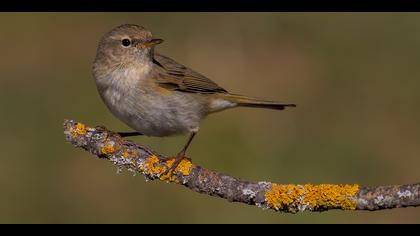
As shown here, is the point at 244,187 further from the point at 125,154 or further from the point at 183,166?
the point at 125,154

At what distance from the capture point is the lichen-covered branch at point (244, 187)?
4406 mm

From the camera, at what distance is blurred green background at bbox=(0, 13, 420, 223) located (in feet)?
32.7

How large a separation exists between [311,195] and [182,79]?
106 inches

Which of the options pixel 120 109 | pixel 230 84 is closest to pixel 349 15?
pixel 230 84

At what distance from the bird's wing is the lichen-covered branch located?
4.42 ft

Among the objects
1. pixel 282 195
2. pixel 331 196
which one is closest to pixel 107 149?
pixel 282 195

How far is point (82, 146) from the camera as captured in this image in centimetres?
541

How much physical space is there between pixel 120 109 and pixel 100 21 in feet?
24.4

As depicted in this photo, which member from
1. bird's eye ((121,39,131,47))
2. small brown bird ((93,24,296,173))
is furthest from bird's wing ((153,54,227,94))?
bird's eye ((121,39,131,47))

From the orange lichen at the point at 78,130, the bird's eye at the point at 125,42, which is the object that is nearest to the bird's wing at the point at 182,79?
the bird's eye at the point at 125,42

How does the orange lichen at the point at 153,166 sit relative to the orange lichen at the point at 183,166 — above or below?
below

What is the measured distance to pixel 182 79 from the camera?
719cm

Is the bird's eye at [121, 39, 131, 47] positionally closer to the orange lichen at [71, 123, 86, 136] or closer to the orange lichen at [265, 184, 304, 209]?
the orange lichen at [71, 123, 86, 136]

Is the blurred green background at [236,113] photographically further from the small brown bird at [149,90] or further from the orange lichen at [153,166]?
the orange lichen at [153,166]
